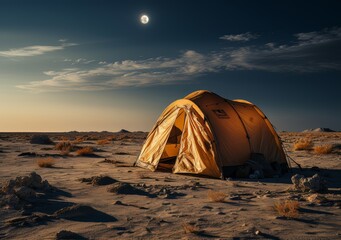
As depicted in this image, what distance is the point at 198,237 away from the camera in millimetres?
5816

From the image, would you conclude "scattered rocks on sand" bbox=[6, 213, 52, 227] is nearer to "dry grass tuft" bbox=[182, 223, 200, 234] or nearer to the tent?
"dry grass tuft" bbox=[182, 223, 200, 234]

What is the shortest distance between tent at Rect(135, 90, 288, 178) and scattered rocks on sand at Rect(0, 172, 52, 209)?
18.4 ft

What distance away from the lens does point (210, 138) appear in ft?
42.2

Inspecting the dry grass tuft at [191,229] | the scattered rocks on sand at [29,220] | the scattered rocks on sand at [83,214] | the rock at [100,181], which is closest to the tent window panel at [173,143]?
the rock at [100,181]

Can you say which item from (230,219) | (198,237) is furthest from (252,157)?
(198,237)

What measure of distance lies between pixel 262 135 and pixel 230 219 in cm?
844

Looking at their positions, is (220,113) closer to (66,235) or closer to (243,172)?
(243,172)

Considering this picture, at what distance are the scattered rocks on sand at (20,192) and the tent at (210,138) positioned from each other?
5.62m

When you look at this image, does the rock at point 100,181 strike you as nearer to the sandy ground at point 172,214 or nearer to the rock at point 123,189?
the sandy ground at point 172,214

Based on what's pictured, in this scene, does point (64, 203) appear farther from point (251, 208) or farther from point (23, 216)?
point (251, 208)

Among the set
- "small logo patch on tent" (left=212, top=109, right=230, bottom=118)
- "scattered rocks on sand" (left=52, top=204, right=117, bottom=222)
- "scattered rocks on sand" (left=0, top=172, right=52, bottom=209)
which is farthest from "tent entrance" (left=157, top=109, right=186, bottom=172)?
"scattered rocks on sand" (left=52, top=204, right=117, bottom=222)

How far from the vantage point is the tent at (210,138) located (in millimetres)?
12953

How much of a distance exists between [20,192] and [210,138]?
6.86 meters

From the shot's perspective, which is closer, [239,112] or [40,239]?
[40,239]
